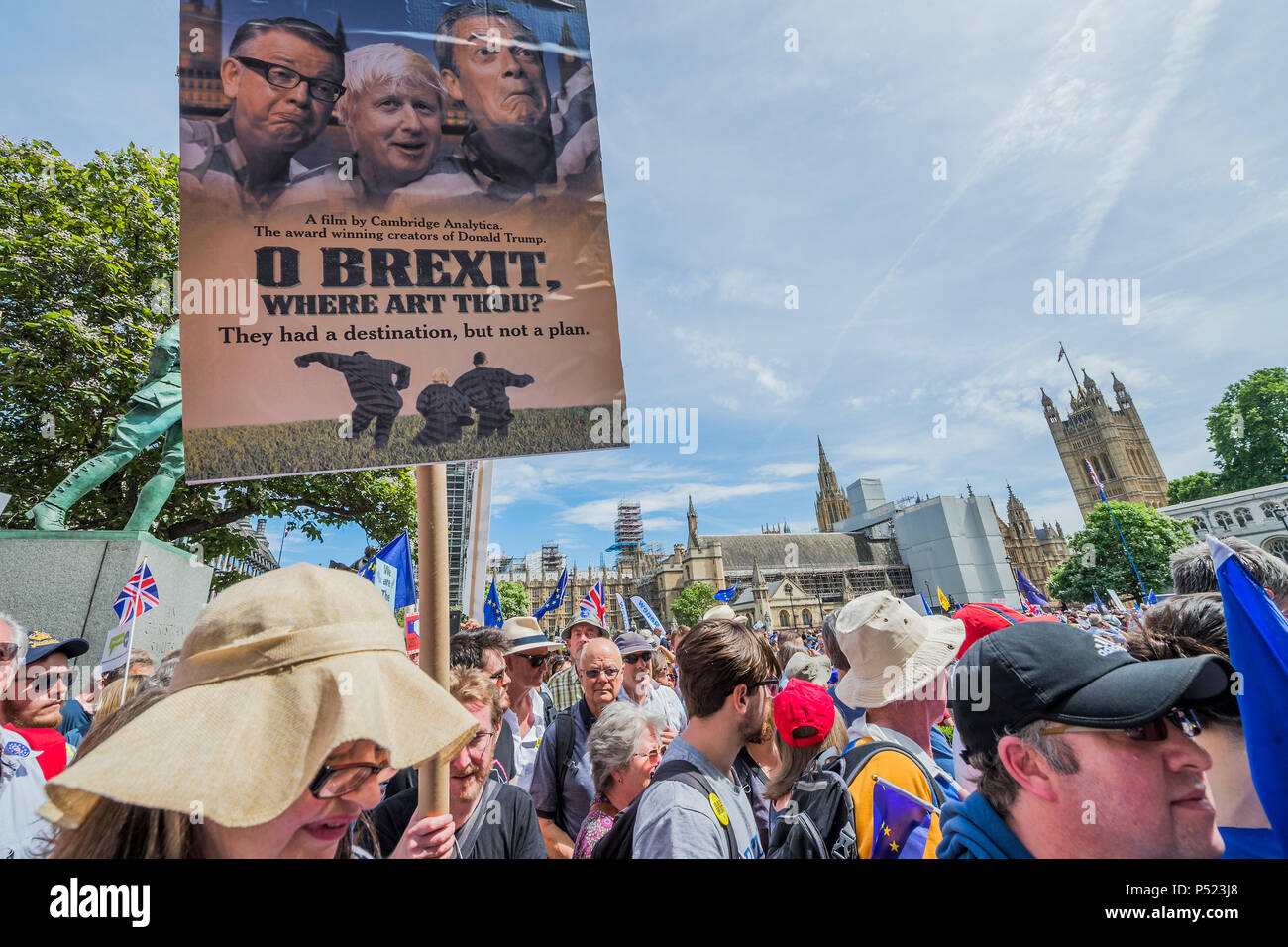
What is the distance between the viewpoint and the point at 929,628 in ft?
11.1

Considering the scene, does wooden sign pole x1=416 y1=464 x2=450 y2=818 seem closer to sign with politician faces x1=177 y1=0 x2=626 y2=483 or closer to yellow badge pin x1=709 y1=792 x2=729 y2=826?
sign with politician faces x1=177 y1=0 x2=626 y2=483

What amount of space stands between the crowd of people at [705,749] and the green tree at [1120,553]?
56.7 meters

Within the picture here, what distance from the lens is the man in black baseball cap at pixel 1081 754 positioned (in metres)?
1.53

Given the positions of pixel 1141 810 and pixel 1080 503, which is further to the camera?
pixel 1080 503

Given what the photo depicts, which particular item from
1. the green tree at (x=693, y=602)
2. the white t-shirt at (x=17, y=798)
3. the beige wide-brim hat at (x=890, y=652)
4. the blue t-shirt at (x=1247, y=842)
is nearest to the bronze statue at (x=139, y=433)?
the white t-shirt at (x=17, y=798)

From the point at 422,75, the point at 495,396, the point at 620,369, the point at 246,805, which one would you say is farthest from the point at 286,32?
the point at 246,805

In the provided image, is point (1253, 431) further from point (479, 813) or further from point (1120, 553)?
point (479, 813)

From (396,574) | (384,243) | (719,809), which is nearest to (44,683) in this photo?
(396,574)

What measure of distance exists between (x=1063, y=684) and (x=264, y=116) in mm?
3272

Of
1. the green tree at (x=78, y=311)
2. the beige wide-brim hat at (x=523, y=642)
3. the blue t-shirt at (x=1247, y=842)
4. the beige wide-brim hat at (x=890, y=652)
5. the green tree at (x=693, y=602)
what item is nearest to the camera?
the blue t-shirt at (x=1247, y=842)

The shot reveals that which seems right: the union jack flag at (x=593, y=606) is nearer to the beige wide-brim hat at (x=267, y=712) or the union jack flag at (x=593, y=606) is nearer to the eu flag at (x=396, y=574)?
the eu flag at (x=396, y=574)

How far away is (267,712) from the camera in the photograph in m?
1.19
